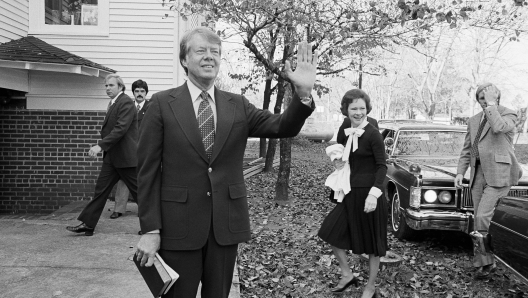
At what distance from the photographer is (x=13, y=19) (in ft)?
31.6

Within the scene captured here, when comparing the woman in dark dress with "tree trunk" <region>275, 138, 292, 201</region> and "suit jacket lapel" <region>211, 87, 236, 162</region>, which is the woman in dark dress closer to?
"suit jacket lapel" <region>211, 87, 236, 162</region>

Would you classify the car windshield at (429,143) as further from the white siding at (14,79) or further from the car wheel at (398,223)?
the white siding at (14,79)

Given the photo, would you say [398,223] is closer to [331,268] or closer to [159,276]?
[331,268]

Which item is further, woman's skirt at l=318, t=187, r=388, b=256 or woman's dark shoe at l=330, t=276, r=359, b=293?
woman's dark shoe at l=330, t=276, r=359, b=293

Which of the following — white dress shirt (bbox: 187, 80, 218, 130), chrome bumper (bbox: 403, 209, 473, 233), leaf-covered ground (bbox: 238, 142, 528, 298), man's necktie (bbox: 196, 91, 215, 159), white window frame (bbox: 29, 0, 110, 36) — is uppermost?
white window frame (bbox: 29, 0, 110, 36)

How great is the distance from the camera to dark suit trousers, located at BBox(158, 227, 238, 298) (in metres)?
2.92

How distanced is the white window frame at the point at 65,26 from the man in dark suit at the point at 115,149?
341cm

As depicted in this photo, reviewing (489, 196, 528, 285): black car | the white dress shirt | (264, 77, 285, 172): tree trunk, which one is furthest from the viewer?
(264, 77, 285, 172): tree trunk

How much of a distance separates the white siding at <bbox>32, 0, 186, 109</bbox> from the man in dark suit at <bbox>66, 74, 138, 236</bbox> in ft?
9.91

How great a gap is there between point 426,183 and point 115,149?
408cm

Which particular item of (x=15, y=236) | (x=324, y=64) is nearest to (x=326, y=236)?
(x=15, y=236)

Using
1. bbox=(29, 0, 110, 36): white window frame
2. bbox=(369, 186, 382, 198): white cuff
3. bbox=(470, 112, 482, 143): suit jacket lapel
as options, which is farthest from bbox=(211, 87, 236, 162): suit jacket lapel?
bbox=(29, 0, 110, 36): white window frame

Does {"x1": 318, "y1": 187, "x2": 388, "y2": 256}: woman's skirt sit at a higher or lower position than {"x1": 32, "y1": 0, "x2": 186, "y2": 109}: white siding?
lower

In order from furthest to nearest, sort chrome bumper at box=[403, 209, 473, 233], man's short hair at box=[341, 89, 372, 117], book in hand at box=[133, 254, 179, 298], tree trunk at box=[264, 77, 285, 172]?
tree trunk at box=[264, 77, 285, 172] → chrome bumper at box=[403, 209, 473, 233] → man's short hair at box=[341, 89, 372, 117] → book in hand at box=[133, 254, 179, 298]
